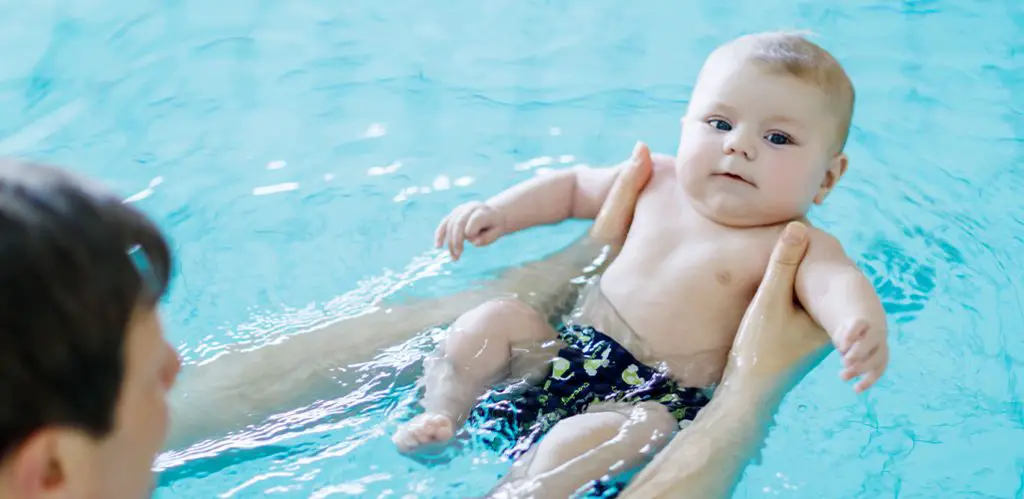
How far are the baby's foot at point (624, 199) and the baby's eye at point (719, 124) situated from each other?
0.59 ft

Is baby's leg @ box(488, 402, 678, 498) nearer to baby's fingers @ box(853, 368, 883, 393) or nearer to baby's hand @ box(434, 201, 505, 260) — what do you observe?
baby's fingers @ box(853, 368, 883, 393)

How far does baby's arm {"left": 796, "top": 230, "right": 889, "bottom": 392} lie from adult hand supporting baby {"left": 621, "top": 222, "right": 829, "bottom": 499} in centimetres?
3

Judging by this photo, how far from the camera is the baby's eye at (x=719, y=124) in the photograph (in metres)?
1.84

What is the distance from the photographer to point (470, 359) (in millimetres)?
1702

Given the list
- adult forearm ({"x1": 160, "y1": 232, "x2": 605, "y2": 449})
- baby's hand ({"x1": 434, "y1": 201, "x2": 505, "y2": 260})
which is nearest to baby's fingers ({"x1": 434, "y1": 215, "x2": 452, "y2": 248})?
baby's hand ({"x1": 434, "y1": 201, "x2": 505, "y2": 260})

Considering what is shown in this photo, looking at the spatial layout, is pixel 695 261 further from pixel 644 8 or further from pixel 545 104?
pixel 644 8

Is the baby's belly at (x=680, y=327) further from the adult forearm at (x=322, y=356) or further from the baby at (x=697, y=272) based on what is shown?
the adult forearm at (x=322, y=356)

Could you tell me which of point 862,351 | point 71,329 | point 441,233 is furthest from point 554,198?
point 71,329

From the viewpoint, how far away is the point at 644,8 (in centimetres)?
349

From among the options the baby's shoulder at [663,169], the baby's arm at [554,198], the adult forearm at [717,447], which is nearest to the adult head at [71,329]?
the adult forearm at [717,447]

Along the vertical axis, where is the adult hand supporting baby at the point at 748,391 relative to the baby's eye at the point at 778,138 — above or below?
below

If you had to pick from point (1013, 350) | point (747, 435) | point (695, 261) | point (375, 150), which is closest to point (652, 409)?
point (747, 435)

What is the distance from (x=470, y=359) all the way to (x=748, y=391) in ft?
1.37

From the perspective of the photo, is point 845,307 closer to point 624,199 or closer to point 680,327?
point 680,327
